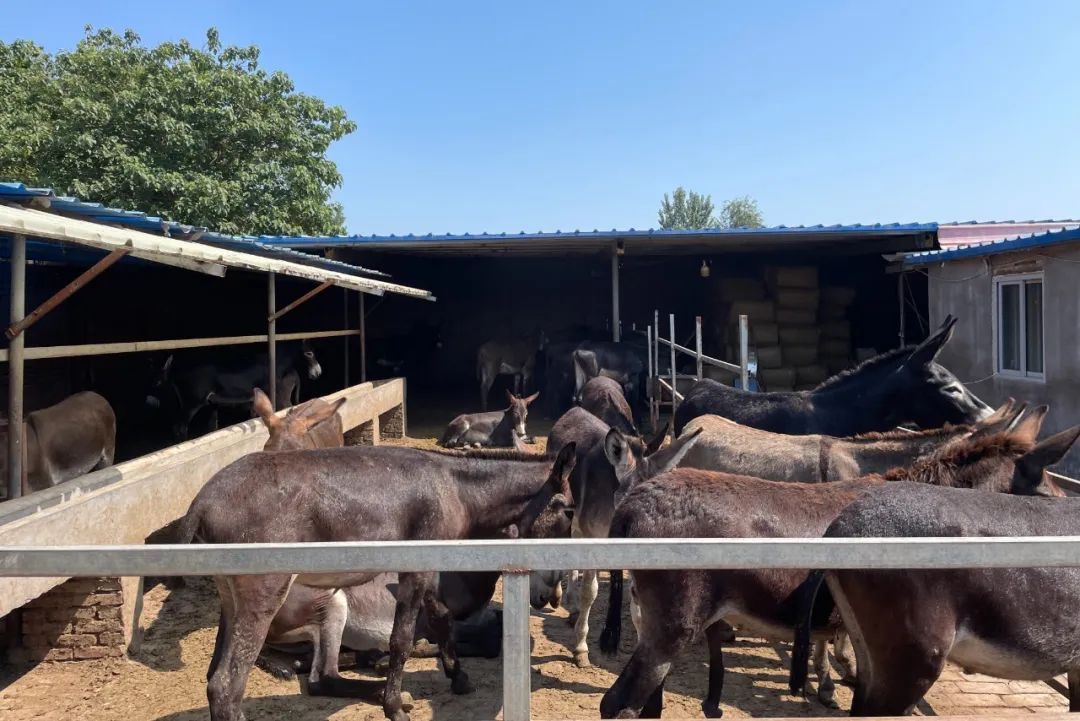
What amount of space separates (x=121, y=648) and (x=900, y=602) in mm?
4856

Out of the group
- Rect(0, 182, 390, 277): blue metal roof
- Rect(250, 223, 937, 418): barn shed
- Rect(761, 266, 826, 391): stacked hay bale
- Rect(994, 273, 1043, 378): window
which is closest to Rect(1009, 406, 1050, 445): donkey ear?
Rect(994, 273, 1043, 378): window

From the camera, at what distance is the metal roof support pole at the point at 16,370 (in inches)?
159

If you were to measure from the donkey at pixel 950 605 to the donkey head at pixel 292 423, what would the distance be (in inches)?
171

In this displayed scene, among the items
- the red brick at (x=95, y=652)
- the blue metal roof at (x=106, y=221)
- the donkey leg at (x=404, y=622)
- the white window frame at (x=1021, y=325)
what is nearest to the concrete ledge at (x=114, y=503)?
the red brick at (x=95, y=652)

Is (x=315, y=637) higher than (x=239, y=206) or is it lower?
lower

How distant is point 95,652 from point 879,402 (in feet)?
23.2

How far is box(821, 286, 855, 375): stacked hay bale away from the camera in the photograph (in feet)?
54.6

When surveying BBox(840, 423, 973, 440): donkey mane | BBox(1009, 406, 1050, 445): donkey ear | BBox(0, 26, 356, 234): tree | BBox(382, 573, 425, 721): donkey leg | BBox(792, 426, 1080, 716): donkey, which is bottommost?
BBox(382, 573, 425, 721): donkey leg

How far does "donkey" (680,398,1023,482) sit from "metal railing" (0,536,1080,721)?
3394 mm

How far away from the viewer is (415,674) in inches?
191

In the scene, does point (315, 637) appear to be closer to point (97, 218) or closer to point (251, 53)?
point (97, 218)

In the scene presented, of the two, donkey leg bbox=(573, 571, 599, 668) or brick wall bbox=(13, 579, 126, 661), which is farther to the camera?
donkey leg bbox=(573, 571, 599, 668)

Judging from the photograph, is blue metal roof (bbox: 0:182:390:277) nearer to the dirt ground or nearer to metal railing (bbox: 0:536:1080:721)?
the dirt ground

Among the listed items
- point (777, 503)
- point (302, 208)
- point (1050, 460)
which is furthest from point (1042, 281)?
point (302, 208)
